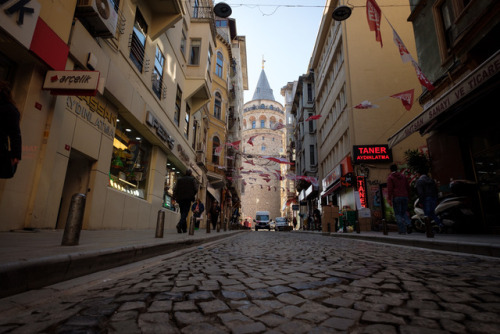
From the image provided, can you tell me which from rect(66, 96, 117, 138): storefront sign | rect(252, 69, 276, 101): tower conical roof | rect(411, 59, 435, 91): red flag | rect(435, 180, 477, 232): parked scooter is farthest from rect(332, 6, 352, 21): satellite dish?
rect(252, 69, 276, 101): tower conical roof

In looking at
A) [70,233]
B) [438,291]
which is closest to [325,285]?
[438,291]

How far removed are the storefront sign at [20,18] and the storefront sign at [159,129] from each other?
5111 millimetres

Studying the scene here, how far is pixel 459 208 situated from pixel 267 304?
9337mm

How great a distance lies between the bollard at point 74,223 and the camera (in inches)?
137

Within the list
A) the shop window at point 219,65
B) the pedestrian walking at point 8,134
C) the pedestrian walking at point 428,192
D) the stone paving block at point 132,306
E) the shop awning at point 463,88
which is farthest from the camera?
the shop window at point 219,65

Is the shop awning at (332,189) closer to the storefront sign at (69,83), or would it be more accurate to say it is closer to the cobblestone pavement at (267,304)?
the storefront sign at (69,83)

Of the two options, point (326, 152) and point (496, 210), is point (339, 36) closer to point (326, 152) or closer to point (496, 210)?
point (326, 152)

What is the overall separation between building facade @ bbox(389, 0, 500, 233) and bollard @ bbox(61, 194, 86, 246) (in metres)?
8.58

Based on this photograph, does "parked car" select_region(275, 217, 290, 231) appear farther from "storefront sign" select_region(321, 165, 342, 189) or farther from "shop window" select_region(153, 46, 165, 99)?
"shop window" select_region(153, 46, 165, 99)

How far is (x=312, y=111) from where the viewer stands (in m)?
33.0

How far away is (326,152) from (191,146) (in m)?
13.9

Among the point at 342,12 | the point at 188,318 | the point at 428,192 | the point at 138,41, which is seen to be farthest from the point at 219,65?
the point at 188,318

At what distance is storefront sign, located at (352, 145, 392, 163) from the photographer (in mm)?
17281

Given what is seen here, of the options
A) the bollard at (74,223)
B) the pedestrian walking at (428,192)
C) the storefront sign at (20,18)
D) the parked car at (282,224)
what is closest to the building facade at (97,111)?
the storefront sign at (20,18)
